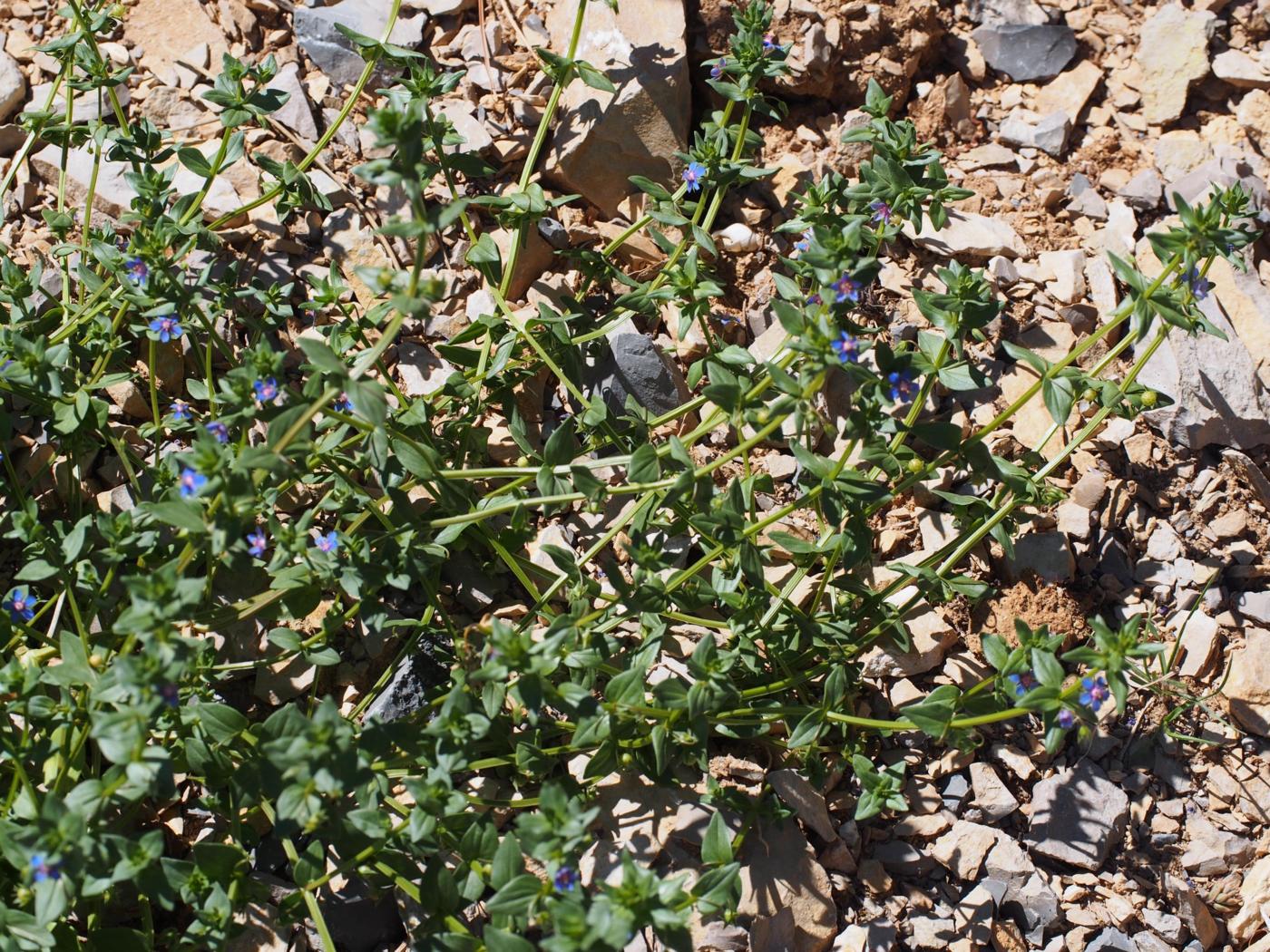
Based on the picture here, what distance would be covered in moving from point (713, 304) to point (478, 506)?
5.40 feet

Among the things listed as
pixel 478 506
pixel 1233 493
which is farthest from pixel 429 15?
pixel 1233 493

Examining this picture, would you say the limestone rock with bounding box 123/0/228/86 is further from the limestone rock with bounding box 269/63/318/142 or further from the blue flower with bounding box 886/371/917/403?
the blue flower with bounding box 886/371/917/403

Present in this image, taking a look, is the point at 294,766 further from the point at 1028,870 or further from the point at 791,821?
the point at 1028,870

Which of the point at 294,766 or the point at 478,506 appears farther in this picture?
the point at 478,506

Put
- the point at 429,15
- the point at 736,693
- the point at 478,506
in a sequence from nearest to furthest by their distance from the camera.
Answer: the point at 736,693, the point at 478,506, the point at 429,15

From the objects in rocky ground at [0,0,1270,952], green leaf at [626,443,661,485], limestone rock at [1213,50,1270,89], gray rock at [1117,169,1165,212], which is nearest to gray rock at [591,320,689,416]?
rocky ground at [0,0,1270,952]

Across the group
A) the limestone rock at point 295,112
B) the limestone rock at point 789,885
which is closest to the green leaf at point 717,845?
the limestone rock at point 789,885

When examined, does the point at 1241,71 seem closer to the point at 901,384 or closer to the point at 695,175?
the point at 695,175

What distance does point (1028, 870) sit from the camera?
14.1 feet

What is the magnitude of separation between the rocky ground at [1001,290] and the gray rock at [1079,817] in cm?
1

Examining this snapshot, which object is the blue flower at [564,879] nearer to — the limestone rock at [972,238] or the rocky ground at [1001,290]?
the rocky ground at [1001,290]

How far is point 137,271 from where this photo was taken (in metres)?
4.16

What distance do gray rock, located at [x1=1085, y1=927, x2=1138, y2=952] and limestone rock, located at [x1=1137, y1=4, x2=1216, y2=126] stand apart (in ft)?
12.1

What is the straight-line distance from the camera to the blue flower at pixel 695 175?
461 centimetres
